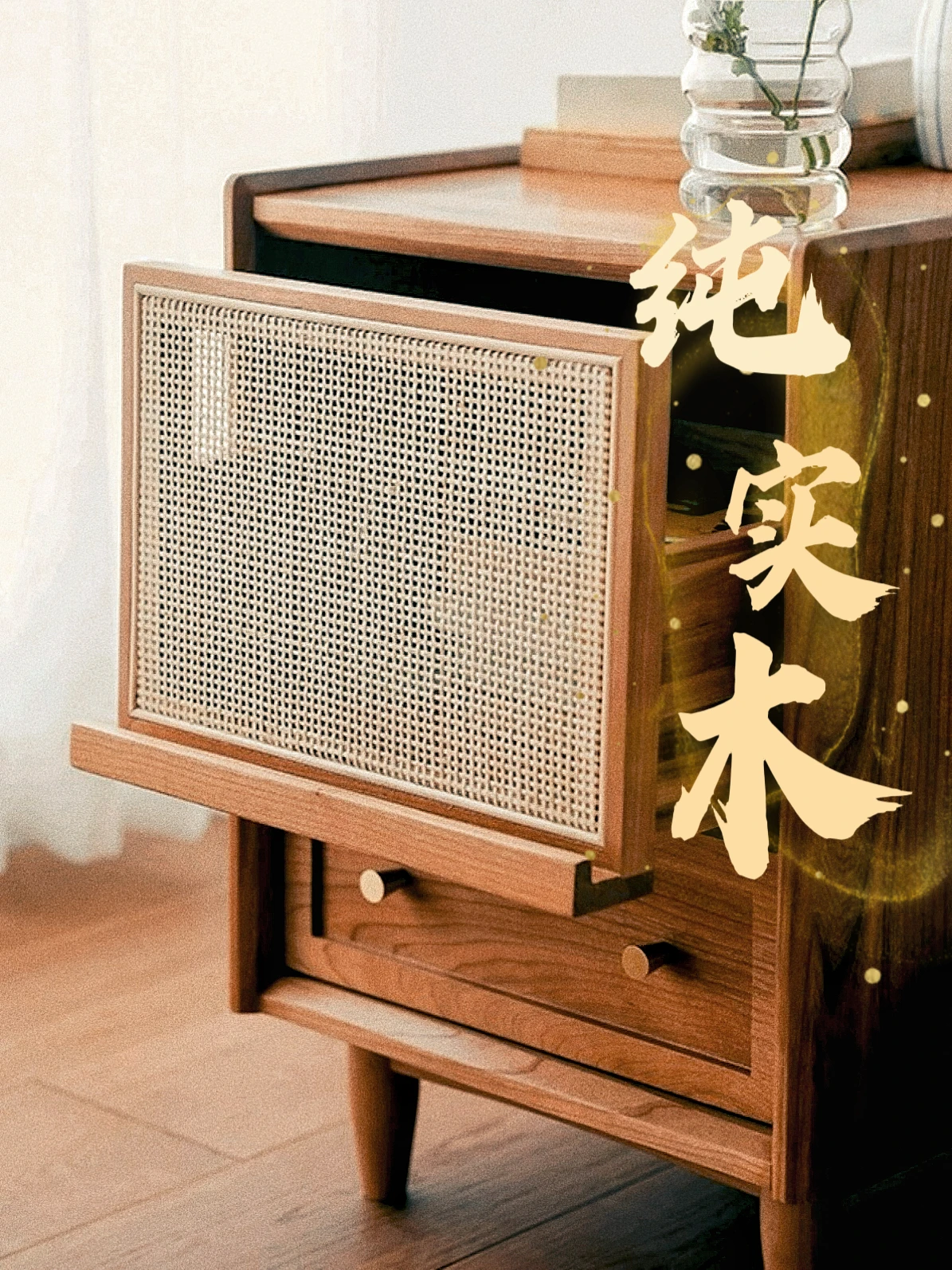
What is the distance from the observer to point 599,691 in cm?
90

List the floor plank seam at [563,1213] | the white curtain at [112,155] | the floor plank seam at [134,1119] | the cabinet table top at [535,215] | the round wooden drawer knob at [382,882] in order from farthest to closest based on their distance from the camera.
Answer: the white curtain at [112,155] → the floor plank seam at [134,1119] → the floor plank seam at [563,1213] → the round wooden drawer knob at [382,882] → the cabinet table top at [535,215]

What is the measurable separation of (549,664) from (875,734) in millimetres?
188

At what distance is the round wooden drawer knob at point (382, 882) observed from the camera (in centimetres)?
115

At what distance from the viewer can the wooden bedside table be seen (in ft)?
2.98

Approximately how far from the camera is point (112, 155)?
72.3 inches

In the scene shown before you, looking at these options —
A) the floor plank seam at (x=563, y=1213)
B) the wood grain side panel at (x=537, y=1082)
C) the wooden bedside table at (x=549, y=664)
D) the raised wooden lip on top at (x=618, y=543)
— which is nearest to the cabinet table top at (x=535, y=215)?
the wooden bedside table at (x=549, y=664)

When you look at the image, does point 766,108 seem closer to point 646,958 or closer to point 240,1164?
point 646,958

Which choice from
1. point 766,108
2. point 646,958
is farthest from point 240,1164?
point 766,108

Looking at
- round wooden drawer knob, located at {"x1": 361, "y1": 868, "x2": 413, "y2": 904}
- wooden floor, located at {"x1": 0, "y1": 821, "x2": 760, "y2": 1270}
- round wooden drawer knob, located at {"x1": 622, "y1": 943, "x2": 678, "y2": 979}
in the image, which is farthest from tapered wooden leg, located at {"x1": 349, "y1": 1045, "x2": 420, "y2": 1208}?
round wooden drawer knob, located at {"x1": 622, "y1": 943, "x2": 678, "y2": 979}

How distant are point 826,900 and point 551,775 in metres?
0.17

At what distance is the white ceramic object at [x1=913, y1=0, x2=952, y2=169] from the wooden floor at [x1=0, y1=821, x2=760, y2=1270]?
0.67m

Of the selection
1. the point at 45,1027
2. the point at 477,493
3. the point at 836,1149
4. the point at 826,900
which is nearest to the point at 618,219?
the point at 477,493

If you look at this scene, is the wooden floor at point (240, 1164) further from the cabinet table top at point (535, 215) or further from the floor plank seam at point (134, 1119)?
the cabinet table top at point (535, 215)

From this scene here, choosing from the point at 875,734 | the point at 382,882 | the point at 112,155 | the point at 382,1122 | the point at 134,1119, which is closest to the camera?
the point at 875,734
